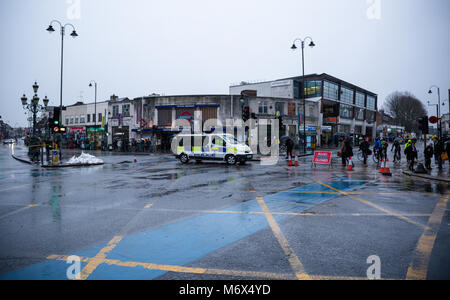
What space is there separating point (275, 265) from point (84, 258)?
2.52 m

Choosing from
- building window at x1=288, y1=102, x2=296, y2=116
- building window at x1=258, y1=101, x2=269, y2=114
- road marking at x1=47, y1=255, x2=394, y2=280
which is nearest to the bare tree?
building window at x1=288, y1=102, x2=296, y2=116

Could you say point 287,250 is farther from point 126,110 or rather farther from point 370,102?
point 370,102

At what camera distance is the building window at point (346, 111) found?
5241 cm

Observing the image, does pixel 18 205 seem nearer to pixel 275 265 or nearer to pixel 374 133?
pixel 275 265

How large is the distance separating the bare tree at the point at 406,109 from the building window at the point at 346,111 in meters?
26.6

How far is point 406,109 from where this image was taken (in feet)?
238

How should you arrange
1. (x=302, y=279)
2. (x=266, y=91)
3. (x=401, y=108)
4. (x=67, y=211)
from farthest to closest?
(x=401, y=108)
(x=266, y=91)
(x=67, y=211)
(x=302, y=279)

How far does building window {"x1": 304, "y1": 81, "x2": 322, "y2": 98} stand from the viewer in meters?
47.1

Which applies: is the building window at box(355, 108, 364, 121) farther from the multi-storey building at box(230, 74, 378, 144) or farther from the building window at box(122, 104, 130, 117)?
the building window at box(122, 104, 130, 117)

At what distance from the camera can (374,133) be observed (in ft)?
219

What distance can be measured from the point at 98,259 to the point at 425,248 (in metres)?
4.57

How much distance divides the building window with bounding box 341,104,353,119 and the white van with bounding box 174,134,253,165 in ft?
130

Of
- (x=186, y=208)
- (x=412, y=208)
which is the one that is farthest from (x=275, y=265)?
(x=412, y=208)
